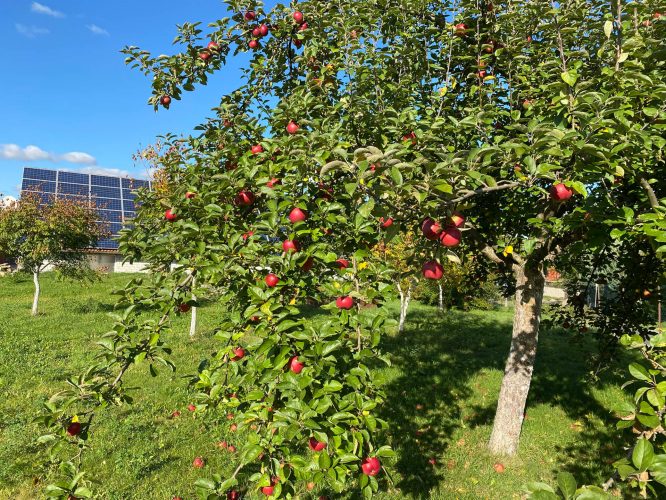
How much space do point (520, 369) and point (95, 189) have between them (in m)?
23.0

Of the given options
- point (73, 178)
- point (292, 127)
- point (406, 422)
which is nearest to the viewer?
point (292, 127)

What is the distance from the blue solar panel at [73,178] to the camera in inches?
852

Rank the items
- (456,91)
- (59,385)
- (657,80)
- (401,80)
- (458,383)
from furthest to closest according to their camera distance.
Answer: (458,383) < (59,385) < (456,91) < (401,80) < (657,80)

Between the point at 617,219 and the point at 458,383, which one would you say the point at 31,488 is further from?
the point at 458,383

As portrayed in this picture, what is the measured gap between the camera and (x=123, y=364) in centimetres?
241

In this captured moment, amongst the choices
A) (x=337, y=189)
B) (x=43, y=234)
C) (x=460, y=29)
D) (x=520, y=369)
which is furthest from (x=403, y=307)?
(x=43, y=234)

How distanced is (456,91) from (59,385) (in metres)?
7.85

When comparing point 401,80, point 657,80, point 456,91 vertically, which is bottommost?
point 657,80

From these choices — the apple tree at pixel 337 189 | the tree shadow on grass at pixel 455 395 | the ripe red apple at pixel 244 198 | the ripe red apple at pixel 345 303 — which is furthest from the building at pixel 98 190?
the ripe red apple at pixel 345 303

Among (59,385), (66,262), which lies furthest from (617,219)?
(66,262)

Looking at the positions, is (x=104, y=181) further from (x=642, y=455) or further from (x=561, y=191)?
(x=642, y=455)

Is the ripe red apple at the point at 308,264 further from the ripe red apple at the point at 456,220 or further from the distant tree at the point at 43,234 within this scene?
the distant tree at the point at 43,234

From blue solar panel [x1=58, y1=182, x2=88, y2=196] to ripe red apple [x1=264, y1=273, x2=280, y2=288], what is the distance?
21437mm

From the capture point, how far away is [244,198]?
2.90m
